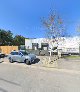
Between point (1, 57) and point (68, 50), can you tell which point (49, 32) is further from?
point (68, 50)

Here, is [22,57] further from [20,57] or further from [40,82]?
[40,82]

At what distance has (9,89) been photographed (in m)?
10.8

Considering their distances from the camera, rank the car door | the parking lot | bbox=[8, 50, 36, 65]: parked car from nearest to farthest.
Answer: the parking lot → bbox=[8, 50, 36, 65]: parked car → the car door

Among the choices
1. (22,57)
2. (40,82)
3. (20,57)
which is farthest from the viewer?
(20,57)

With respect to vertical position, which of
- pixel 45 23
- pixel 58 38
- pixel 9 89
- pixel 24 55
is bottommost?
pixel 9 89

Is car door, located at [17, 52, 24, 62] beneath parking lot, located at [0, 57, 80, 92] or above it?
above

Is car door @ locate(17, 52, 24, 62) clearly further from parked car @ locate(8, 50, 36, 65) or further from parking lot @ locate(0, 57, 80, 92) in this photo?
parking lot @ locate(0, 57, 80, 92)

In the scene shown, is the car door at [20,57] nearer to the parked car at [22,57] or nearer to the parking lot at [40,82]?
the parked car at [22,57]

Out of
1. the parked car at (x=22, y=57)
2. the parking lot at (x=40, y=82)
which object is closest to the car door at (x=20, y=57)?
the parked car at (x=22, y=57)

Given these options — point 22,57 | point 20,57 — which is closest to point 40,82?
point 22,57

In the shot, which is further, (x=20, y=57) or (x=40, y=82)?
(x=20, y=57)

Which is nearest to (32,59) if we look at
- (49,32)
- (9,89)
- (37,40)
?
(49,32)

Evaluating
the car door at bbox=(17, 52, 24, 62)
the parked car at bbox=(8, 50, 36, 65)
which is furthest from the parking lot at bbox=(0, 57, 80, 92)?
the car door at bbox=(17, 52, 24, 62)

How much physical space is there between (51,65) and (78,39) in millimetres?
23441
